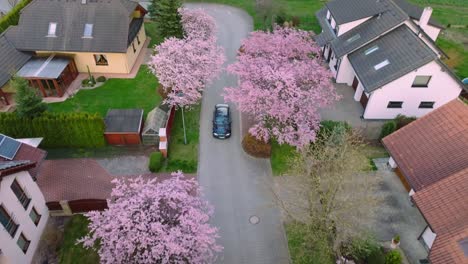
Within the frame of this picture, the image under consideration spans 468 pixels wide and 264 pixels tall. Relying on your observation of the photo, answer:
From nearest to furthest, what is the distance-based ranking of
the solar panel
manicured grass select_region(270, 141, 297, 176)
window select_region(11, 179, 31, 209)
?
1. window select_region(11, 179, 31, 209)
2. the solar panel
3. manicured grass select_region(270, 141, 297, 176)

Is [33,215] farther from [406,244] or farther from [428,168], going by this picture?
[428,168]

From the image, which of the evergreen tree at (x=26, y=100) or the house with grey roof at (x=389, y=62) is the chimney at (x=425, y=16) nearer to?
the house with grey roof at (x=389, y=62)

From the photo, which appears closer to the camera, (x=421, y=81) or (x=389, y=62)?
(x=421, y=81)

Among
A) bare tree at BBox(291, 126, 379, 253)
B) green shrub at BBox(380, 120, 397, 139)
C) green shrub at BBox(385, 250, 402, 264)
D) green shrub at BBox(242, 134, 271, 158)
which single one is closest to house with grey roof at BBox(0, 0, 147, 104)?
green shrub at BBox(242, 134, 271, 158)

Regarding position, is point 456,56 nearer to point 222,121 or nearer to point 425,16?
point 425,16

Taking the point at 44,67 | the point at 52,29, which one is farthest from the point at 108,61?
the point at 52,29

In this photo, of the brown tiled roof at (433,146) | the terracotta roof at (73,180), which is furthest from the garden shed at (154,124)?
the brown tiled roof at (433,146)

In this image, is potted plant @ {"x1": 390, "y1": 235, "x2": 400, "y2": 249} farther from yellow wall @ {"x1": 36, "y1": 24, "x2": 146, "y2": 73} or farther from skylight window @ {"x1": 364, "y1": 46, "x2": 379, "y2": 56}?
yellow wall @ {"x1": 36, "y1": 24, "x2": 146, "y2": 73}
